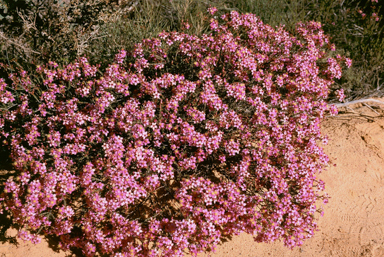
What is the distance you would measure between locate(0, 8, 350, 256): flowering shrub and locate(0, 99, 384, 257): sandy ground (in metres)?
Answer: 0.35

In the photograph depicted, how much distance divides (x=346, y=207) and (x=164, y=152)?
2702 millimetres

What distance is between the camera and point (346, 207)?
4.31 meters

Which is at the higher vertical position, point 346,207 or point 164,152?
point 164,152

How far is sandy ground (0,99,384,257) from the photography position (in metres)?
3.61

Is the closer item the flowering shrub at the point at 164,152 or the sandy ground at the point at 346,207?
the flowering shrub at the point at 164,152

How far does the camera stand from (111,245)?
289cm

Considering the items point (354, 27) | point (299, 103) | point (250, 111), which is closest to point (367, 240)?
point (299, 103)

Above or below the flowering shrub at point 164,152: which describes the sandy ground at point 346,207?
below

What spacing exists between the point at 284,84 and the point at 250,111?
0.69 meters

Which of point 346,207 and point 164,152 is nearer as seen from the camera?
point 164,152

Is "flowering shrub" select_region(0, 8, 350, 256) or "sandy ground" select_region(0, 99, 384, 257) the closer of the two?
"flowering shrub" select_region(0, 8, 350, 256)

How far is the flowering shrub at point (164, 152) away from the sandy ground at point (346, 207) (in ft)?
1.16

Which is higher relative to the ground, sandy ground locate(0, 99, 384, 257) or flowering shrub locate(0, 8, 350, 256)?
flowering shrub locate(0, 8, 350, 256)

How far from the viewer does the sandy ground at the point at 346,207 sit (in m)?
3.61
